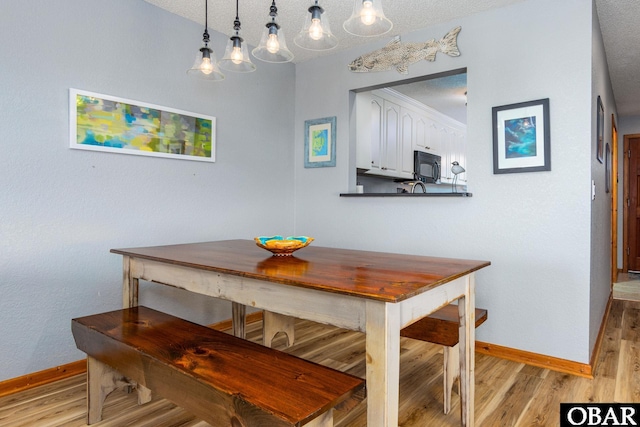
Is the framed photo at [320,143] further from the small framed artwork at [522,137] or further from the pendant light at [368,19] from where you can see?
the pendant light at [368,19]

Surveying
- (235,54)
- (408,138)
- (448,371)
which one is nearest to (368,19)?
(235,54)

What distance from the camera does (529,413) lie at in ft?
6.32

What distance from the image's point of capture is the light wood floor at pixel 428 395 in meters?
1.87

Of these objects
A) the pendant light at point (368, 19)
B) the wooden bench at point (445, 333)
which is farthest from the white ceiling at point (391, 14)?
the wooden bench at point (445, 333)

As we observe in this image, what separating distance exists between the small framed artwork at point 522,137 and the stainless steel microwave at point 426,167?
85.0 inches

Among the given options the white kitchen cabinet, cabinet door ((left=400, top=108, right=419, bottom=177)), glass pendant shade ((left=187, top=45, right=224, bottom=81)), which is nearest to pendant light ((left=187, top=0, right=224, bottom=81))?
glass pendant shade ((left=187, top=45, right=224, bottom=81))

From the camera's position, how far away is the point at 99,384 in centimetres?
180

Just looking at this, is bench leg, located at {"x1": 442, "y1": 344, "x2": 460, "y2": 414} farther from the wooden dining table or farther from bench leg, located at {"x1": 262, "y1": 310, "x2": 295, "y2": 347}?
bench leg, located at {"x1": 262, "y1": 310, "x2": 295, "y2": 347}

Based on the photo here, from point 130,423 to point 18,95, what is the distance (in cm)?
177

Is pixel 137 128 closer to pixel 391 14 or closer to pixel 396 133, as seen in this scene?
pixel 391 14

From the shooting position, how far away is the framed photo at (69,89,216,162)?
92.9 inches

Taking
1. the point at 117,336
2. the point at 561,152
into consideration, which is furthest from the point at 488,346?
the point at 117,336

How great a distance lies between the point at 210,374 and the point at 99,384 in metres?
0.87

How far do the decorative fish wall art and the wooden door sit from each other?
4.45m
